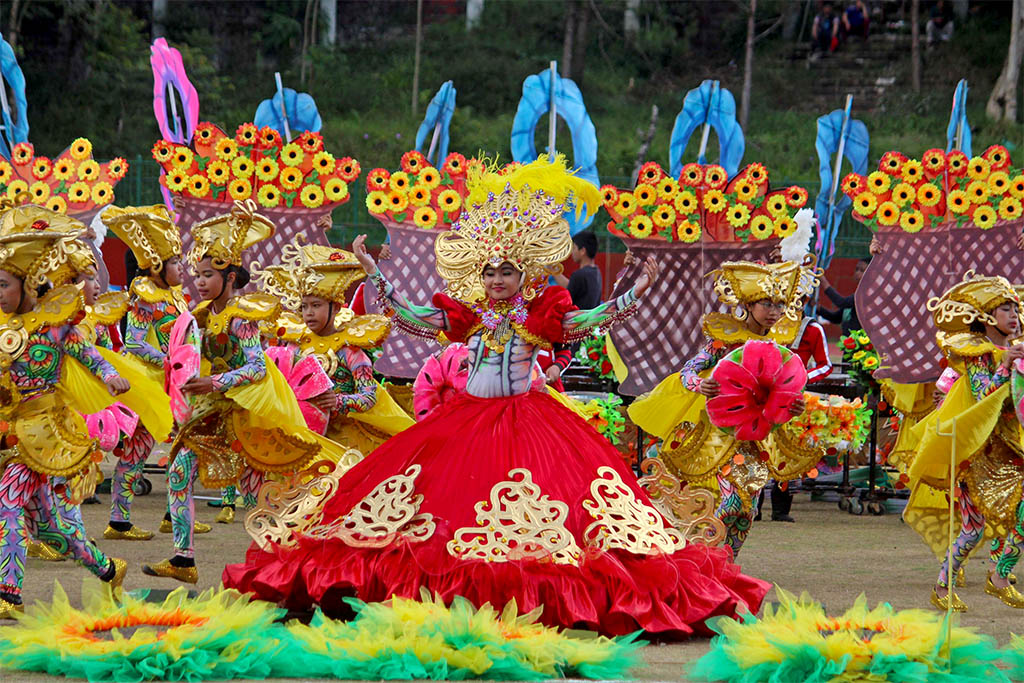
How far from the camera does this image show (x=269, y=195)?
1043 centimetres

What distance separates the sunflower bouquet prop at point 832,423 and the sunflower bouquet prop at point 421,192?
2.76 meters

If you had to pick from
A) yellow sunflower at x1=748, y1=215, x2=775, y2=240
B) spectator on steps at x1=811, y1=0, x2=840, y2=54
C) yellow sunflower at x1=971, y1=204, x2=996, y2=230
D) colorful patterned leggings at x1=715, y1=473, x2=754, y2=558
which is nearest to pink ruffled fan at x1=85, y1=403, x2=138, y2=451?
colorful patterned leggings at x1=715, y1=473, x2=754, y2=558

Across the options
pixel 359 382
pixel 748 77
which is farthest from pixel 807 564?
pixel 748 77

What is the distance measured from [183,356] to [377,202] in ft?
11.0

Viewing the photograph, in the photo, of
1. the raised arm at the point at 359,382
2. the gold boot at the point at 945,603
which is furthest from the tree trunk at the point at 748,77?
the gold boot at the point at 945,603

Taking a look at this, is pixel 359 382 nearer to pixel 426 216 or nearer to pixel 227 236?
pixel 227 236

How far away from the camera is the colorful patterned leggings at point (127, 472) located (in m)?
9.26

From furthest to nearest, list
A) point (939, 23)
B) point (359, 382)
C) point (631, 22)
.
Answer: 1. point (631, 22)
2. point (939, 23)
3. point (359, 382)

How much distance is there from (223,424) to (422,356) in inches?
123

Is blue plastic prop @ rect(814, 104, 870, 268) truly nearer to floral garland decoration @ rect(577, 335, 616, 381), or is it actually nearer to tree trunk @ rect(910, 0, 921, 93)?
floral garland decoration @ rect(577, 335, 616, 381)

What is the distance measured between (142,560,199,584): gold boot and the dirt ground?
11 cm

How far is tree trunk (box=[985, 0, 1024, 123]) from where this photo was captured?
96.2 ft

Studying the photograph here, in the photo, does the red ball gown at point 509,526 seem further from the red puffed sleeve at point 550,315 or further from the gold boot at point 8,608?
the gold boot at point 8,608

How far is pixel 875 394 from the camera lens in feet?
36.6
